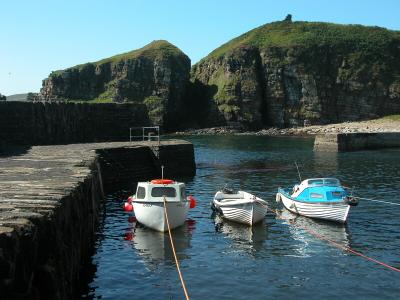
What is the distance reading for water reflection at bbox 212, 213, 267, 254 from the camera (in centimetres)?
2558

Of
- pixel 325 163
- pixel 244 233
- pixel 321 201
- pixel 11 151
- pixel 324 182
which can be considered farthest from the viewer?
pixel 325 163

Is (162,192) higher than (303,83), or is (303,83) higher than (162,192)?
(303,83)

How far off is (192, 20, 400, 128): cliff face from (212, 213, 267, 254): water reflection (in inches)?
5222

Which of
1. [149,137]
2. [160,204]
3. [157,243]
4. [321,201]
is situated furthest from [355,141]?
[157,243]

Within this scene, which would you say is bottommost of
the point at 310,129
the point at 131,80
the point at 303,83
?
the point at 310,129

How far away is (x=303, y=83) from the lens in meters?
172

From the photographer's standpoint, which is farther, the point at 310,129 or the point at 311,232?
the point at 310,129

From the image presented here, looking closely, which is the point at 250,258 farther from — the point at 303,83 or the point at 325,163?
the point at 303,83

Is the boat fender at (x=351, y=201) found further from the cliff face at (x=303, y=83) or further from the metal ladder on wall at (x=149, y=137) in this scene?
the cliff face at (x=303, y=83)

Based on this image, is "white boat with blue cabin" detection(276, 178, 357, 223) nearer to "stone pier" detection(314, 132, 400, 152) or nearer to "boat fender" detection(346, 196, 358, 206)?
"boat fender" detection(346, 196, 358, 206)

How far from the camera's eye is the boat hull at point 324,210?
30.4 meters

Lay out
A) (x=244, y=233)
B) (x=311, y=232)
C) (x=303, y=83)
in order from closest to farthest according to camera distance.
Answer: (x=244, y=233)
(x=311, y=232)
(x=303, y=83)

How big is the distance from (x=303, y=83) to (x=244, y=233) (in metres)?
149

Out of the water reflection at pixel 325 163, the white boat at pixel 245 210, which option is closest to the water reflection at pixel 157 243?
the white boat at pixel 245 210
